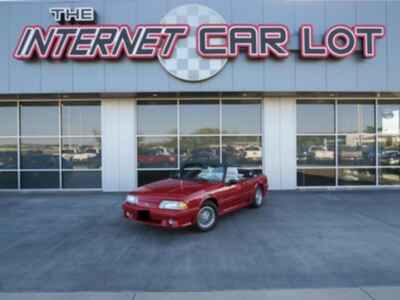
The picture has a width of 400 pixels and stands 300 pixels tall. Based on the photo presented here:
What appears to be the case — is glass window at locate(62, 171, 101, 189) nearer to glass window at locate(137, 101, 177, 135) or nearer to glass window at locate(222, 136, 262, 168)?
glass window at locate(137, 101, 177, 135)

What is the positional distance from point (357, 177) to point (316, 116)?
10.0 ft

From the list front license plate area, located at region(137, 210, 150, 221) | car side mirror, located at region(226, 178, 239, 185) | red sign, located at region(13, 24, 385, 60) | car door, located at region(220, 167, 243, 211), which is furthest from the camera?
red sign, located at region(13, 24, 385, 60)

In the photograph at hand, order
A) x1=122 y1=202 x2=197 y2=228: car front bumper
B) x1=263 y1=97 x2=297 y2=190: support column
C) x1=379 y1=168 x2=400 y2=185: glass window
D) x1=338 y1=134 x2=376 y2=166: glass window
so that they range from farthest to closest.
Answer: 1. x1=379 y1=168 x2=400 y2=185: glass window
2. x1=338 y1=134 x2=376 y2=166: glass window
3. x1=263 y1=97 x2=297 y2=190: support column
4. x1=122 y1=202 x2=197 y2=228: car front bumper

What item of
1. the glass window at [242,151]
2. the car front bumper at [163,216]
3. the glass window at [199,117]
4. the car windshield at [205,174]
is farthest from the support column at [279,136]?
the car front bumper at [163,216]

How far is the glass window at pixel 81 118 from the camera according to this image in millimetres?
10031

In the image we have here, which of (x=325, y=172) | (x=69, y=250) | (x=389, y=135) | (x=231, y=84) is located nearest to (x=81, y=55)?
(x=231, y=84)

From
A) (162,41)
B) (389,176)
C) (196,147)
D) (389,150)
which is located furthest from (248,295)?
(389,150)

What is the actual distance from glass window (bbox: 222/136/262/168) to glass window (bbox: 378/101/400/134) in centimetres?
516

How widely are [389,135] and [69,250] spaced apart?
39.2 ft

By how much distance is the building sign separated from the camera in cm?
835

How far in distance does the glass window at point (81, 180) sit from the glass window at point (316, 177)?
8.17m

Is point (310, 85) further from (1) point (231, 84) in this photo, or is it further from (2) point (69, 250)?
(2) point (69, 250)

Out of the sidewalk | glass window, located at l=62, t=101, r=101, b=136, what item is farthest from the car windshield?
glass window, located at l=62, t=101, r=101, b=136

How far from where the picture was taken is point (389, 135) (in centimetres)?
1027
